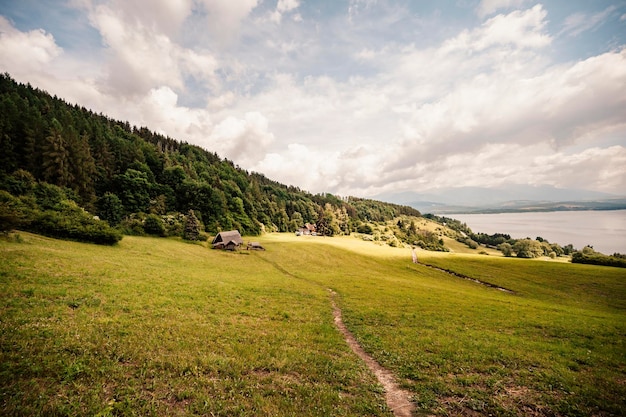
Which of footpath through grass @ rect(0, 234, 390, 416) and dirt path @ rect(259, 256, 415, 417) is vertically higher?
footpath through grass @ rect(0, 234, 390, 416)

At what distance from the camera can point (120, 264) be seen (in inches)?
1040

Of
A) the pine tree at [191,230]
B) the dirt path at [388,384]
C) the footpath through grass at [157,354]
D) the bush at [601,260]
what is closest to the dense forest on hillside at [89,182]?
the pine tree at [191,230]

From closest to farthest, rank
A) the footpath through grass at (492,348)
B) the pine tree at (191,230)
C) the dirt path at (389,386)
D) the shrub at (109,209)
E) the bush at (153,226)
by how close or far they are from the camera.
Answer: the dirt path at (389,386) → the footpath through grass at (492,348) → the bush at (153,226) → the pine tree at (191,230) → the shrub at (109,209)

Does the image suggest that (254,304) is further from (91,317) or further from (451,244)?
(451,244)

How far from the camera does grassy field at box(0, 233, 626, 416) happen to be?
824cm

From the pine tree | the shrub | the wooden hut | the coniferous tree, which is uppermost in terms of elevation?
the coniferous tree

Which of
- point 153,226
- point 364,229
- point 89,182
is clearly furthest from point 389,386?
point 364,229

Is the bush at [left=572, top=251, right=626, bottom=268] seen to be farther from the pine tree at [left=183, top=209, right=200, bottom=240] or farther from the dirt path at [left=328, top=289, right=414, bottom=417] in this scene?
the pine tree at [left=183, top=209, right=200, bottom=240]

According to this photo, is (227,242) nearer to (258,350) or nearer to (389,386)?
(258,350)

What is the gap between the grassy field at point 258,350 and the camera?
8.24 metres

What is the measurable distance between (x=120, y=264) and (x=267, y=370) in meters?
24.8

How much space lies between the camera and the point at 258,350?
12406mm

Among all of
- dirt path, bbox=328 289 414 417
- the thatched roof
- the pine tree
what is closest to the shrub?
the pine tree

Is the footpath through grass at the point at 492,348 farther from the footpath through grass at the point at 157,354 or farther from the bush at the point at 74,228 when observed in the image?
the bush at the point at 74,228
